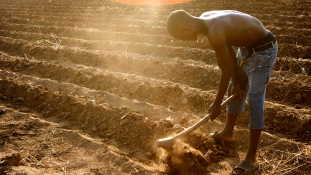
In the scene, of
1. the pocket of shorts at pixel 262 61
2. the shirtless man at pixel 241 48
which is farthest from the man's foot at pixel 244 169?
the pocket of shorts at pixel 262 61

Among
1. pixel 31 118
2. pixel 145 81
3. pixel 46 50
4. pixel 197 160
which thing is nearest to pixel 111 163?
pixel 197 160

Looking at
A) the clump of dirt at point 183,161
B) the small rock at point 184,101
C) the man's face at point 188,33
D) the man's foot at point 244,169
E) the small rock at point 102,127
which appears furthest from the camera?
the small rock at point 184,101

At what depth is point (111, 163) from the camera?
300 centimetres

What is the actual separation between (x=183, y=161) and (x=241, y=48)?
4.49ft

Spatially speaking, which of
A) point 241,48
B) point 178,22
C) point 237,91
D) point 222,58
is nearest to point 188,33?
point 178,22

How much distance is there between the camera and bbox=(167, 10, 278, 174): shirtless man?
7.61 feet

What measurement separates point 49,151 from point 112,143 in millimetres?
788

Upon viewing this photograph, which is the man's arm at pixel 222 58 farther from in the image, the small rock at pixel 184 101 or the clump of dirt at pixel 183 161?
the small rock at pixel 184 101

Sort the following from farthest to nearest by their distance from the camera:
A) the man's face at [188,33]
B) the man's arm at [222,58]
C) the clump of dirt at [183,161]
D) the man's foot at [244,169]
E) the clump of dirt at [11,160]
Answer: the clump of dirt at [11,160]
the clump of dirt at [183,161]
the man's foot at [244,169]
the man's face at [188,33]
the man's arm at [222,58]

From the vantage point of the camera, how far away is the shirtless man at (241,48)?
2320 millimetres

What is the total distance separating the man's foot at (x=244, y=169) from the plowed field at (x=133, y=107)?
6.7 inches

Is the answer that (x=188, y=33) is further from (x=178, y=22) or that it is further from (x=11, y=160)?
(x=11, y=160)

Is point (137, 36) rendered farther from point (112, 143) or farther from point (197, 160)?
point (197, 160)

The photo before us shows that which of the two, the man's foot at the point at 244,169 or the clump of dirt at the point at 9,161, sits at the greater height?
the man's foot at the point at 244,169
